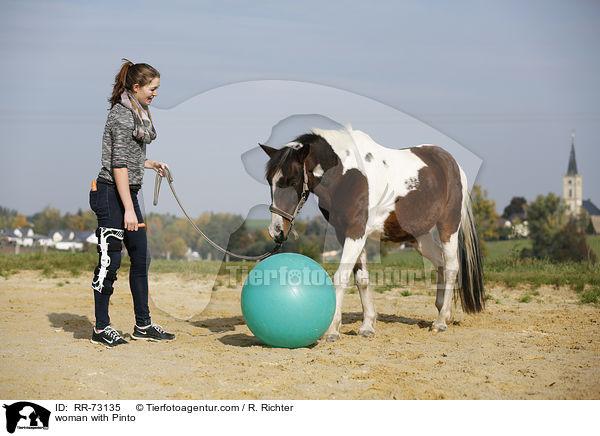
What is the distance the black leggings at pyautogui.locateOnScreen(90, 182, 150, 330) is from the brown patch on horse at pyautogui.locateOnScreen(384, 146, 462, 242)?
2.57 meters

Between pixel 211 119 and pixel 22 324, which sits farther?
pixel 22 324

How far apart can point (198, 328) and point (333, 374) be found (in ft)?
9.03

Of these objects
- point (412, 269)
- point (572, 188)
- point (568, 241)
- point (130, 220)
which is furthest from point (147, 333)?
point (572, 188)

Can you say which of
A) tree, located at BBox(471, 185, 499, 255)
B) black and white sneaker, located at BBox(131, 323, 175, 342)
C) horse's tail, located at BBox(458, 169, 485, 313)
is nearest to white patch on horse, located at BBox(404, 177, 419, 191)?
horse's tail, located at BBox(458, 169, 485, 313)

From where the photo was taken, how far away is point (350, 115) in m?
6.00

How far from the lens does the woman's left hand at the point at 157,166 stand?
5375 millimetres

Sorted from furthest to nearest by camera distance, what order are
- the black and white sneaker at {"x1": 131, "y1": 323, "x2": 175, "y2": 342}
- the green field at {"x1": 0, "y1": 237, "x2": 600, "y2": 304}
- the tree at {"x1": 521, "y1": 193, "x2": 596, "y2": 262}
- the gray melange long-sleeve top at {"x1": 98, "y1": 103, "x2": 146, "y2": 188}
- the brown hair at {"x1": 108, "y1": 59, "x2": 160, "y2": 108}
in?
the tree at {"x1": 521, "y1": 193, "x2": 596, "y2": 262}
the green field at {"x1": 0, "y1": 237, "x2": 600, "y2": 304}
the black and white sneaker at {"x1": 131, "y1": 323, "x2": 175, "y2": 342}
the brown hair at {"x1": 108, "y1": 59, "x2": 160, "y2": 108}
the gray melange long-sleeve top at {"x1": 98, "y1": 103, "x2": 146, "y2": 188}

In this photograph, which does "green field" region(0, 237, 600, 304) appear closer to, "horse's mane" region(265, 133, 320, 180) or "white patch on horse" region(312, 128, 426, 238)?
"white patch on horse" region(312, 128, 426, 238)

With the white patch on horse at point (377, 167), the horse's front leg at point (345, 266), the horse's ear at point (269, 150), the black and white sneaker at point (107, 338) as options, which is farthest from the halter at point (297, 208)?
the black and white sneaker at point (107, 338)

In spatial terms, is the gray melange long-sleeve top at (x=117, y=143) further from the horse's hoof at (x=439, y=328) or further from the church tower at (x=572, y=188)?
the church tower at (x=572, y=188)

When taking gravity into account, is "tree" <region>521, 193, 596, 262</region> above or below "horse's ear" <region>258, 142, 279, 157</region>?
below

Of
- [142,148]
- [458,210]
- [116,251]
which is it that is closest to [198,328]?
[116,251]

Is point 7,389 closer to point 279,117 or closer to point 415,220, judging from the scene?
point 279,117

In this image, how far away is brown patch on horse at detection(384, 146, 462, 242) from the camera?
6.15 m
